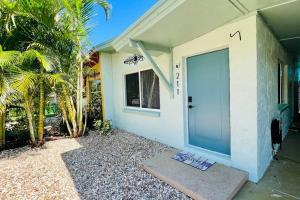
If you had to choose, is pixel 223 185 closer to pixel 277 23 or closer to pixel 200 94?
pixel 200 94

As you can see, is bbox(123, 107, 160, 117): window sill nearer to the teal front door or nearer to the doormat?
the teal front door

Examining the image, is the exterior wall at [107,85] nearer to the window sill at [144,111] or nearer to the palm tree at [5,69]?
the window sill at [144,111]

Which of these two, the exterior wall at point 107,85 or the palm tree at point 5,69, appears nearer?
the palm tree at point 5,69

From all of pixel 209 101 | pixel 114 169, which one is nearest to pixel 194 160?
pixel 209 101

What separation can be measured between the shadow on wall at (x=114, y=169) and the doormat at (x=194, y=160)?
2.34 ft

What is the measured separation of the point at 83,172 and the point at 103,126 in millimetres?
3224

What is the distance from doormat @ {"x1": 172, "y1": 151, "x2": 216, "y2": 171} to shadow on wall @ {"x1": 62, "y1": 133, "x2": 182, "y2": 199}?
2.34 ft

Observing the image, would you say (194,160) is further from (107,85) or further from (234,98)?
(107,85)

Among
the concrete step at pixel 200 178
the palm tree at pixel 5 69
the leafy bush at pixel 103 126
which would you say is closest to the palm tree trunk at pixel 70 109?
the leafy bush at pixel 103 126

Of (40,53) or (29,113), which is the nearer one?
(40,53)

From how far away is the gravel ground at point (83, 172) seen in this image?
2.81 metres

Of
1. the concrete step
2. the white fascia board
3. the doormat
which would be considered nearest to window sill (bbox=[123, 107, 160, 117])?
the doormat

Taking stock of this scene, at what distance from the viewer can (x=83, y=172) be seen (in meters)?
3.54

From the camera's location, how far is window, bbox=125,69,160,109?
5312 millimetres
